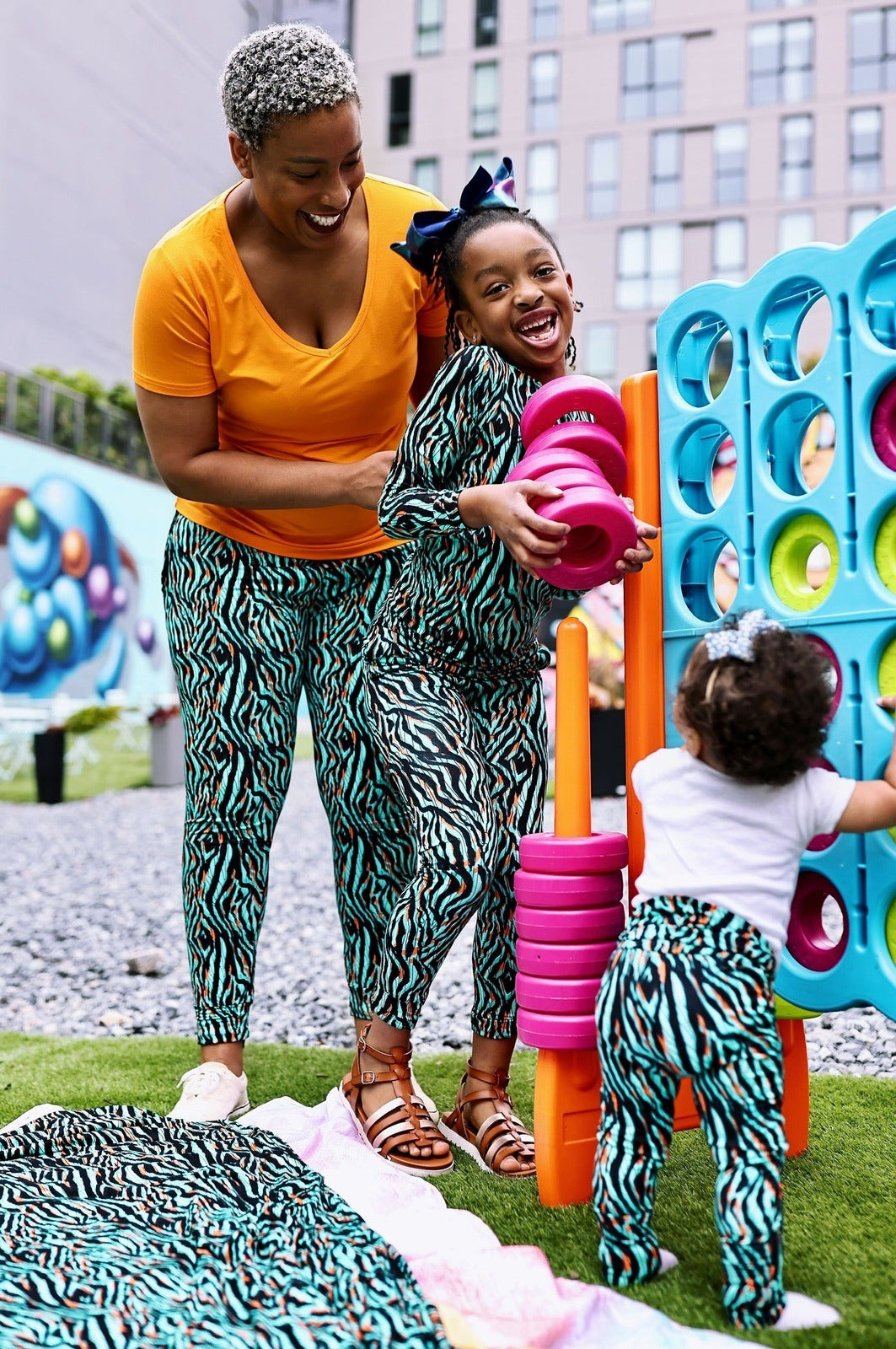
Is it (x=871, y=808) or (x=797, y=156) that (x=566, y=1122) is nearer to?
(x=871, y=808)

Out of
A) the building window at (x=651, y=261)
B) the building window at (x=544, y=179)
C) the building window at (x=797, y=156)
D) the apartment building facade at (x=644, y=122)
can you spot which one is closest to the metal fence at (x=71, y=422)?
the apartment building facade at (x=644, y=122)

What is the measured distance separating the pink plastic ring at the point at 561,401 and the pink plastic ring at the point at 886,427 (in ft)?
1.35

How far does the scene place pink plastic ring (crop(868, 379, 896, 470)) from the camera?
5.98 ft

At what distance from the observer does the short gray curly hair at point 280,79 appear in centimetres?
200

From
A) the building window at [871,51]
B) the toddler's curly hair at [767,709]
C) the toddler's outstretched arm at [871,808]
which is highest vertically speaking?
the building window at [871,51]

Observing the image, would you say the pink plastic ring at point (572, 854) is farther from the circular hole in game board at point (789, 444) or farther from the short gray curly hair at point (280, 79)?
the short gray curly hair at point (280, 79)

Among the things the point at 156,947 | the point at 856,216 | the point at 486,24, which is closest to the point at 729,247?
the point at 856,216

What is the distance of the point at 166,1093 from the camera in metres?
2.67

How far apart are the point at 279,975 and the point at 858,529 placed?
10.3ft

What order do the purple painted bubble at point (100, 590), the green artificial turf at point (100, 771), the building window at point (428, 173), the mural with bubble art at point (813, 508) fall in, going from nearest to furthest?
1. the mural with bubble art at point (813, 508)
2. the green artificial turf at point (100, 771)
3. the purple painted bubble at point (100, 590)
4. the building window at point (428, 173)

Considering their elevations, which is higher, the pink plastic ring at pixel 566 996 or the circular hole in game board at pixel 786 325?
the circular hole in game board at pixel 786 325

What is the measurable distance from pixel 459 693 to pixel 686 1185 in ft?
2.90

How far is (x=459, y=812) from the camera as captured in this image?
2004 mm

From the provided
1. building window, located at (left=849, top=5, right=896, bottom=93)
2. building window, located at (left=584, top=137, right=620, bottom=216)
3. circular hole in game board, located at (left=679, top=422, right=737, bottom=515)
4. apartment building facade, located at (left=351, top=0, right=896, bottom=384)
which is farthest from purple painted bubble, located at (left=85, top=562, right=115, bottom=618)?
building window, located at (left=849, top=5, right=896, bottom=93)
